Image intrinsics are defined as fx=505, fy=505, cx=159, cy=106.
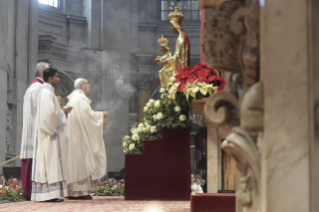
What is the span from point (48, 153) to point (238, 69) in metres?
5.12

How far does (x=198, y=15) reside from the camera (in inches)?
695

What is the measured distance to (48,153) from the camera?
6332 mm

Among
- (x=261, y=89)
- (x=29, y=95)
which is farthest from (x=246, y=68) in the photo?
(x=29, y=95)

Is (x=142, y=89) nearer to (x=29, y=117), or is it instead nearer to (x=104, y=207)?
(x=29, y=117)

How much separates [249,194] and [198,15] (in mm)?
16550

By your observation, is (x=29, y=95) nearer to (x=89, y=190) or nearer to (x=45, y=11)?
(x=89, y=190)

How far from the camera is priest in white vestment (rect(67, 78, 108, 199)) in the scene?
723 cm

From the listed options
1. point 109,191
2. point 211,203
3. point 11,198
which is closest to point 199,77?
point 211,203

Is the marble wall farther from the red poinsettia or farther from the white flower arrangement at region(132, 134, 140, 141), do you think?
the red poinsettia

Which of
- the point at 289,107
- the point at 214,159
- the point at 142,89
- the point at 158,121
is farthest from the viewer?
the point at 142,89

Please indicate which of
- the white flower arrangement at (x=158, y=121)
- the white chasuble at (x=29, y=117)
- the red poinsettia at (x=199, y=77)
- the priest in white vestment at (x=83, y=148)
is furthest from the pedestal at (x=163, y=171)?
the red poinsettia at (x=199, y=77)

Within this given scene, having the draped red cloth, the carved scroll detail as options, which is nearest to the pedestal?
the draped red cloth

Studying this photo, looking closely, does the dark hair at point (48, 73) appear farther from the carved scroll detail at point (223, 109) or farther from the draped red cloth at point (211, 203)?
the carved scroll detail at point (223, 109)

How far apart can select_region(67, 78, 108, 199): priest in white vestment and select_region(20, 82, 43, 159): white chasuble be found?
779 mm
